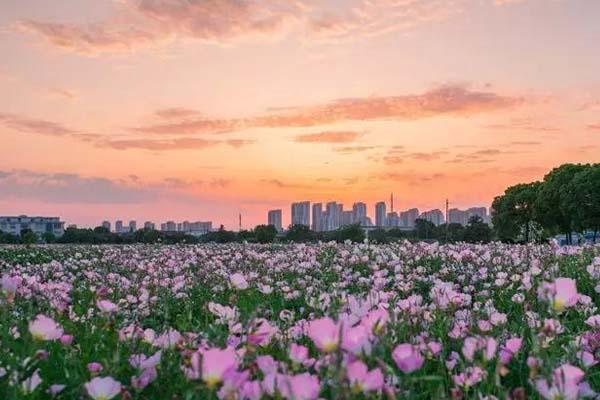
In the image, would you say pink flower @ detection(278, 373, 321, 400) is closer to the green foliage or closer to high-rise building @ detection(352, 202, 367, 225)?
the green foliage

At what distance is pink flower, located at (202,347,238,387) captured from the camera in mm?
1933

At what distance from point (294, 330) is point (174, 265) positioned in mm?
7339

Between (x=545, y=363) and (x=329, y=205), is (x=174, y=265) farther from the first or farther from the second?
(x=329, y=205)

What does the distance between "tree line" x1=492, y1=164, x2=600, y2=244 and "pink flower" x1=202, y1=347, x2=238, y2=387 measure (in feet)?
132

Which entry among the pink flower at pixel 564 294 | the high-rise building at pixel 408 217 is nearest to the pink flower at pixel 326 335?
the pink flower at pixel 564 294

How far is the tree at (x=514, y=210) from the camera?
59.8 m

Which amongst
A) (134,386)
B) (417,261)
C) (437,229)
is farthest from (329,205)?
(134,386)

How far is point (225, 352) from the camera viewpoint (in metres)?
1.94

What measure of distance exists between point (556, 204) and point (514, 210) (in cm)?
696

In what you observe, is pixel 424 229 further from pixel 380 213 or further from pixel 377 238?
pixel 380 213

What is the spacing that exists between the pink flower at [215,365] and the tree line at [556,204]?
4018cm

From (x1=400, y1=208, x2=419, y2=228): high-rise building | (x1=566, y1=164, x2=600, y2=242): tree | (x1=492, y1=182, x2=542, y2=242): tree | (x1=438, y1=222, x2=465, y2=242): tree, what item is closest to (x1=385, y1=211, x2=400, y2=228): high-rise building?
(x1=400, y1=208, x2=419, y2=228): high-rise building

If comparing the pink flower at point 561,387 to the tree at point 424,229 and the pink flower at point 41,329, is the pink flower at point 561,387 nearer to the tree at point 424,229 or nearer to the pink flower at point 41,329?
the pink flower at point 41,329

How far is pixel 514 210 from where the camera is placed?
61.4 metres
